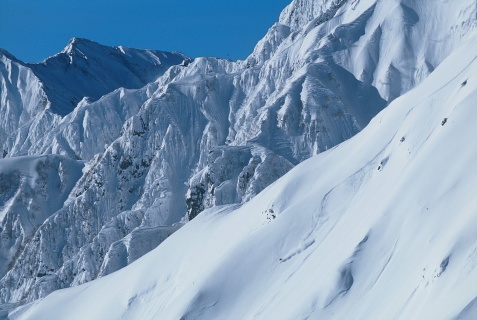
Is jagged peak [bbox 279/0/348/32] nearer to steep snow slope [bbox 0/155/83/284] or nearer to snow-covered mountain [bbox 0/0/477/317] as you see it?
snow-covered mountain [bbox 0/0/477/317]

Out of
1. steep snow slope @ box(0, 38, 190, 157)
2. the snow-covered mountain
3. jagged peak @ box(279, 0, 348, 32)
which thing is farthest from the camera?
steep snow slope @ box(0, 38, 190, 157)

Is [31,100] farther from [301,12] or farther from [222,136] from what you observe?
[222,136]

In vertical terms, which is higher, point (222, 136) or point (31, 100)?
point (31, 100)

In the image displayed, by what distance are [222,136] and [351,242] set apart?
78.2 m

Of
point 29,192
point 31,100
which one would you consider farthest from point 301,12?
point 29,192

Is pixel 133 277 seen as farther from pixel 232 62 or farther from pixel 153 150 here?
pixel 232 62

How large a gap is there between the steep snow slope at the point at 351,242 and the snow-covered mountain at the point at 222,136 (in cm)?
2824

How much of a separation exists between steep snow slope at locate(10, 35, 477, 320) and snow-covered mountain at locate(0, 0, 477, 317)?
92.7 feet

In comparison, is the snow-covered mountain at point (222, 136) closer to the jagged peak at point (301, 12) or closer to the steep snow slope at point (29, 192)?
the steep snow slope at point (29, 192)

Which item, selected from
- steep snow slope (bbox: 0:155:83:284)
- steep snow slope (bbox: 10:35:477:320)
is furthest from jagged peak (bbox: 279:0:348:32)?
steep snow slope (bbox: 10:35:477:320)

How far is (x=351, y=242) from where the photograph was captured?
39.4 metres

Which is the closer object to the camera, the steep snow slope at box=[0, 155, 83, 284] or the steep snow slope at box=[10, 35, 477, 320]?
the steep snow slope at box=[10, 35, 477, 320]

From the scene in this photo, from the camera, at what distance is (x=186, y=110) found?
117 meters

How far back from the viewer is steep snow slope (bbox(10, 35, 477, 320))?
32781mm
